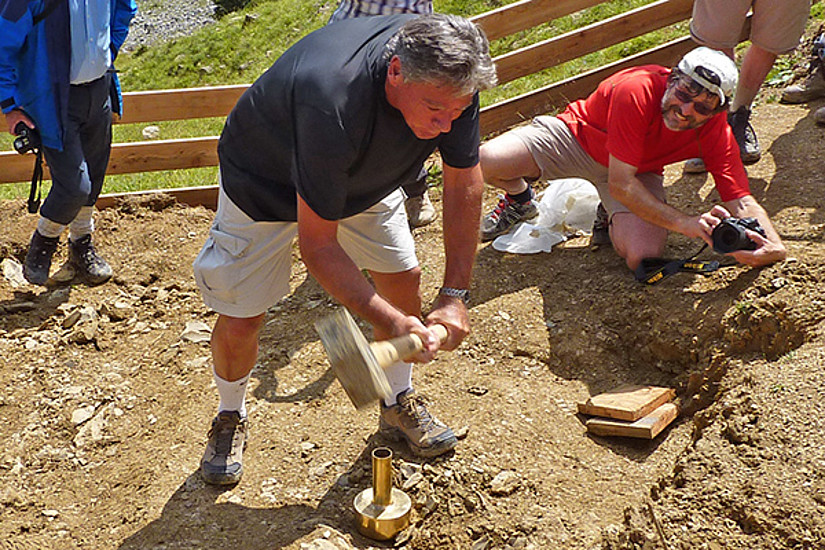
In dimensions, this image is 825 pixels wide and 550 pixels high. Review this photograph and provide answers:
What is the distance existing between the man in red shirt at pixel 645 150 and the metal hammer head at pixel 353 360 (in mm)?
2402

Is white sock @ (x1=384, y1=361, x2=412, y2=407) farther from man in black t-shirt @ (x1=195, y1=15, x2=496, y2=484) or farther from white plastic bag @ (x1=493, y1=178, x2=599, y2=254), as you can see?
white plastic bag @ (x1=493, y1=178, x2=599, y2=254)

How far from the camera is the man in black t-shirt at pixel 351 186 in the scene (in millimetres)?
2732

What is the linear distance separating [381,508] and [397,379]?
609 millimetres

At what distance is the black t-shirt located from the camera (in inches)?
108

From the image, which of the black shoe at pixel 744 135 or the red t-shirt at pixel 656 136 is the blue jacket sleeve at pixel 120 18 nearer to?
the red t-shirt at pixel 656 136

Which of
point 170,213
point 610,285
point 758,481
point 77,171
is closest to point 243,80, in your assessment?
point 170,213

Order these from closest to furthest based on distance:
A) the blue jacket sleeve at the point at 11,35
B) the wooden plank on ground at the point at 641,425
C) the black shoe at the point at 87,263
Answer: the wooden plank on ground at the point at 641,425, the blue jacket sleeve at the point at 11,35, the black shoe at the point at 87,263

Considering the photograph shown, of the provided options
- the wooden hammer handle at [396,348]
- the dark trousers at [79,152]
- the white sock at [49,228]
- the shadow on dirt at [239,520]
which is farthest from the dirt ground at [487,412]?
the wooden hammer handle at [396,348]

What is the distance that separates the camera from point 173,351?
16.3ft

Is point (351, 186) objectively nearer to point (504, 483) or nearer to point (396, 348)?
point (396, 348)

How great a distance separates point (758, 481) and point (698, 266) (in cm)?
179

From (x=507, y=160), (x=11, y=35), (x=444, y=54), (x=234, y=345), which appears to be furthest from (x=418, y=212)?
(x=444, y=54)

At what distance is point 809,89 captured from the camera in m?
6.56

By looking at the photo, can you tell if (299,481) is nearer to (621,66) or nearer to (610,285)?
(610,285)
